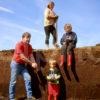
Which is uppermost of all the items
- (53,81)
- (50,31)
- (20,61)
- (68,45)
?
(50,31)

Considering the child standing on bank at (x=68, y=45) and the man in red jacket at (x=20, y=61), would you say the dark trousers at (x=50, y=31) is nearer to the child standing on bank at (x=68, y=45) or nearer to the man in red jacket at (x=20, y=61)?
the child standing on bank at (x=68, y=45)

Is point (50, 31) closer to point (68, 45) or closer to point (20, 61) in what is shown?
point (68, 45)

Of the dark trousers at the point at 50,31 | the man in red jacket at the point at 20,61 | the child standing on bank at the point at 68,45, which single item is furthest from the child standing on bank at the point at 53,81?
the dark trousers at the point at 50,31

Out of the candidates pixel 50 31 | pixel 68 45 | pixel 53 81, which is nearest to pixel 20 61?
pixel 53 81

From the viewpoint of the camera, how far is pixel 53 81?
10000 mm

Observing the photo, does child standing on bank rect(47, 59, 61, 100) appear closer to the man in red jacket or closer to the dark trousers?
the man in red jacket

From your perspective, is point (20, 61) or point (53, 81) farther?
point (53, 81)

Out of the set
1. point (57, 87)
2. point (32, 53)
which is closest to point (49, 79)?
point (57, 87)

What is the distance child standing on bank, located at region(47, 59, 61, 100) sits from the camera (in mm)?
9922

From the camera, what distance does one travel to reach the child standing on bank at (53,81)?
9.92 meters

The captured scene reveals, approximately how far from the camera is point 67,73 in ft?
34.2

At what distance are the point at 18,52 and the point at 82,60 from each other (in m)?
2.03

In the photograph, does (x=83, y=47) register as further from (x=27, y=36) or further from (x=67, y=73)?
(x=27, y=36)

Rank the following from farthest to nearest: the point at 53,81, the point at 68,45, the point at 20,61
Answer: the point at 68,45
the point at 53,81
the point at 20,61
